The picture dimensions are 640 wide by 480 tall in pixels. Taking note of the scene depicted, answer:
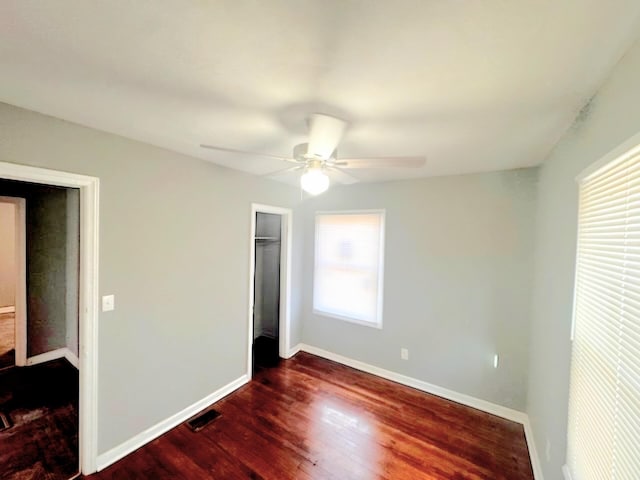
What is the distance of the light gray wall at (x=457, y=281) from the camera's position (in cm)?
254

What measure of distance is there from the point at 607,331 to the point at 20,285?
530 centimetres

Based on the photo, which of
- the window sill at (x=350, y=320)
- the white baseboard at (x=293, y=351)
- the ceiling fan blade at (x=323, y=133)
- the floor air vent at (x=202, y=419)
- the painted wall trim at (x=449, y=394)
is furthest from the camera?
the white baseboard at (x=293, y=351)

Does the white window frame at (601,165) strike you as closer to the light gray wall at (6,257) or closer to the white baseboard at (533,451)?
the white baseboard at (533,451)

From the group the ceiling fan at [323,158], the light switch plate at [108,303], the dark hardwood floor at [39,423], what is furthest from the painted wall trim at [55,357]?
the ceiling fan at [323,158]

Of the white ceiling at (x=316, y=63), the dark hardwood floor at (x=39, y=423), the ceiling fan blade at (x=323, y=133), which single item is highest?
the white ceiling at (x=316, y=63)

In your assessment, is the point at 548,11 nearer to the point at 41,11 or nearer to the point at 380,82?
the point at 380,82

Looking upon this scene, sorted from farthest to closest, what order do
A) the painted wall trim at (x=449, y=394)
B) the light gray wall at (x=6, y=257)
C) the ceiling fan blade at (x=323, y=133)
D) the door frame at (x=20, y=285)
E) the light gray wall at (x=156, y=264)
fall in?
the light gray wall at (x=6, y=257) → the door frame at (x=20, y=285) → the painted wall trim at (x=449, y=394) → the light gray wall at (x=156, y=264) → the ceiling fan blade at (x=323, y=133)

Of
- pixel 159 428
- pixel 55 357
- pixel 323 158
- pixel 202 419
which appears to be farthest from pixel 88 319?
pixel 55 357

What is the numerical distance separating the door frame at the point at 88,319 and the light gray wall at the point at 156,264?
0.14 feet

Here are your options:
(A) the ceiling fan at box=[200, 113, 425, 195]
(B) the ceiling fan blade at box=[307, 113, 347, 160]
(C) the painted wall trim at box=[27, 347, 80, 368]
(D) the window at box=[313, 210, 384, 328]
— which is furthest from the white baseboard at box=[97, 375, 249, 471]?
(B) the ceiling fan blade at box=[307, 113, 347, 160]

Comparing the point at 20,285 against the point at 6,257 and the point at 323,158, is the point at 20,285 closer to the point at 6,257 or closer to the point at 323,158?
→ the point at 6,257

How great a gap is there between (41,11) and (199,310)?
7.32 feet

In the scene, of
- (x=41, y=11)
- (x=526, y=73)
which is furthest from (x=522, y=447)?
(x=41, y=11)

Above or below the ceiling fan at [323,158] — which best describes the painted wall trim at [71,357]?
below
